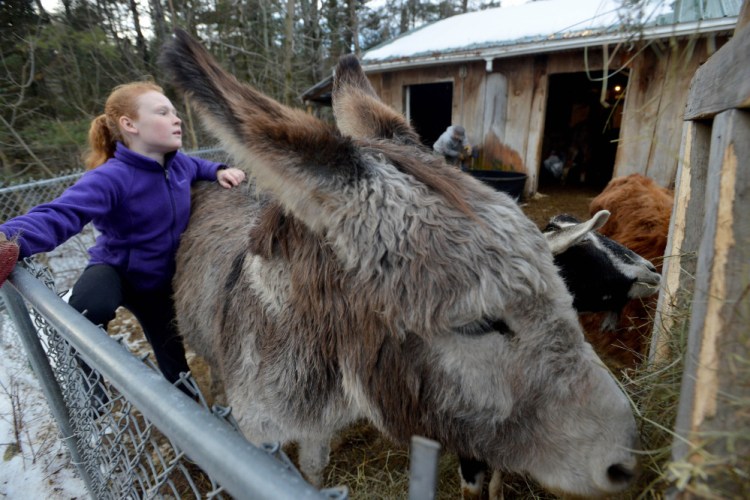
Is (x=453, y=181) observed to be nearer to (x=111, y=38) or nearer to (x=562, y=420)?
(x=562, y=420)

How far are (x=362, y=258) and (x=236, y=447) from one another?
755 mm

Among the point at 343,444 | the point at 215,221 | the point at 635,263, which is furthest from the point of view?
the point at 343,444

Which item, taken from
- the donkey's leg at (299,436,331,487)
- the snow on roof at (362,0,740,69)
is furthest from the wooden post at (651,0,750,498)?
the snow on roof at (362,0,740,69)

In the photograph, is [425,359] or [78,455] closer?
[425,359]

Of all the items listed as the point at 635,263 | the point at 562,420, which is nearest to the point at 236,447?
the point at 562,420

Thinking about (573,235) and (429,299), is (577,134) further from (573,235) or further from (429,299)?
(429,299)

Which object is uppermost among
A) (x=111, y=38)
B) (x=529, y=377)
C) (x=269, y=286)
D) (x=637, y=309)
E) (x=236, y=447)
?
(x=111, y=38)

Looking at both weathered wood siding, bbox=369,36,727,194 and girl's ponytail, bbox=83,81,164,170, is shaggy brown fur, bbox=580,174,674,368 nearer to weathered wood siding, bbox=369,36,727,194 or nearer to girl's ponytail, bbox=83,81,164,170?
weathered wood siding, bbox=369,36,727,194

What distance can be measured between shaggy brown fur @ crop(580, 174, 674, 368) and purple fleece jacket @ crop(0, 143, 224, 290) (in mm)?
3180

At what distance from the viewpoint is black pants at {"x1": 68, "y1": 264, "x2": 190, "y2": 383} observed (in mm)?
2221

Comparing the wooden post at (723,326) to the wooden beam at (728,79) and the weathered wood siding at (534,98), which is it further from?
the weathered wood siding at (534,98)

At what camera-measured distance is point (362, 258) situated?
4.33ft

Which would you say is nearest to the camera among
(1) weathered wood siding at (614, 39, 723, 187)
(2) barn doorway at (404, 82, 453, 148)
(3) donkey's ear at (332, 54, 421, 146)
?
(3) donkey's ear at (332, 54, 421, 146)

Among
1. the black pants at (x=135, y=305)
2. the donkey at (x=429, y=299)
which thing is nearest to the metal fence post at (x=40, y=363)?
the black pants at (x=135, y=305)
